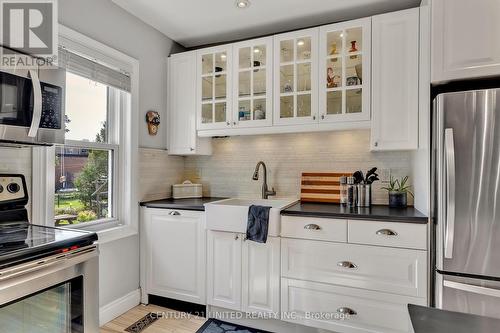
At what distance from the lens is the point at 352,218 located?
77.7 inches

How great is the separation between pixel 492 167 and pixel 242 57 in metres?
2.00

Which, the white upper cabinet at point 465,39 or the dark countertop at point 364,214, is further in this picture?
the dark countertop at point 364,214

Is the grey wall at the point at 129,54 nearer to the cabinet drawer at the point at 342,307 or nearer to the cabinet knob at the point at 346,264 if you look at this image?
the cabinet drawer at the point at 342,307

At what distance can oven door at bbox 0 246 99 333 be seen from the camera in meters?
1.17

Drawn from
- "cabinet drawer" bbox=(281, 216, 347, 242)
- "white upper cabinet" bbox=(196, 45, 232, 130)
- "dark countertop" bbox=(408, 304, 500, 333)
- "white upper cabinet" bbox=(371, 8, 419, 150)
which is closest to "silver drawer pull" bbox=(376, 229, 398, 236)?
"cabinet drawer" bbox=(281, 216, 347, 242)

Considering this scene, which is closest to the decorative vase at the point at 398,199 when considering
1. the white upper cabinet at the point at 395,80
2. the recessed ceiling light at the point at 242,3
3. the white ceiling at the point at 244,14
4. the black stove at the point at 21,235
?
the white upper cabinet at the point at 395,80

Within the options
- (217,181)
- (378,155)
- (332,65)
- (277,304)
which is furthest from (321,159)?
(277,304)

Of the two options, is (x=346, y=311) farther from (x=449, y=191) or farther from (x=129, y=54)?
(x=129, y=54)

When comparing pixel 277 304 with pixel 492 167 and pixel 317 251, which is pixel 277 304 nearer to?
pixel 317 251

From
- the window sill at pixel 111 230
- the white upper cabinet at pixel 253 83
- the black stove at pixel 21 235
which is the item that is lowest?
the window sill at pixel 111 230

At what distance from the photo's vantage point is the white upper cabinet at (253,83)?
2.57 metres

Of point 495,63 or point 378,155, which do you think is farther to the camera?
point 378,155

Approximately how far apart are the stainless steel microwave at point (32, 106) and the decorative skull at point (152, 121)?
1.05m

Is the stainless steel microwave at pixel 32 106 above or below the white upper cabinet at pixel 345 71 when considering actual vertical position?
below
